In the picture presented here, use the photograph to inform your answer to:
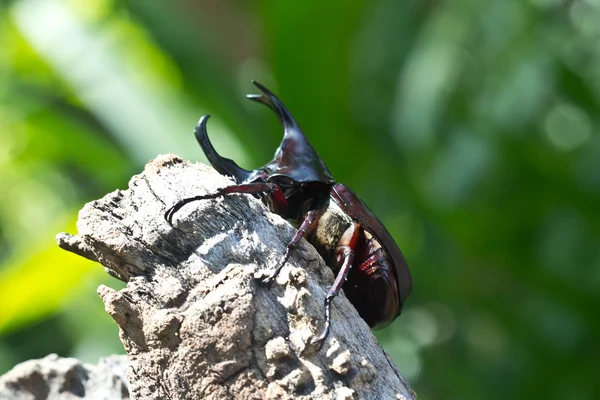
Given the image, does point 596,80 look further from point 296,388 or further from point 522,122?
point 296,388

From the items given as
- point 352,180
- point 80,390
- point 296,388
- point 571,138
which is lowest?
point 296,388

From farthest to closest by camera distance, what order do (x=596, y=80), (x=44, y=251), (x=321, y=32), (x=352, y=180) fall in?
(x=596, y=80) < (x=352, y=180) < (x=321, y=32) < (x=44, y=251)

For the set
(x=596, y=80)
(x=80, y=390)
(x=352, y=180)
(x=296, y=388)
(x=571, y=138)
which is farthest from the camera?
(x=571, y=138)

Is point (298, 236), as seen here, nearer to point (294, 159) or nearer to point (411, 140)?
point (294, 159)

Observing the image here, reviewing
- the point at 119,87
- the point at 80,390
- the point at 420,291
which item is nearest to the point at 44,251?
the point at 119,87

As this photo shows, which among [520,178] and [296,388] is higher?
[520,178]

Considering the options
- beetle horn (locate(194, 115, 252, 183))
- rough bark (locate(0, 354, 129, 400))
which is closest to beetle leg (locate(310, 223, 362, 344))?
beetle horn (locate(194, 115, 252, 183))

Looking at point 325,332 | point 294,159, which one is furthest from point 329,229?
point 325,332

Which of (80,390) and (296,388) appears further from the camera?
(80,390)
